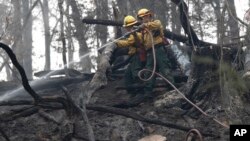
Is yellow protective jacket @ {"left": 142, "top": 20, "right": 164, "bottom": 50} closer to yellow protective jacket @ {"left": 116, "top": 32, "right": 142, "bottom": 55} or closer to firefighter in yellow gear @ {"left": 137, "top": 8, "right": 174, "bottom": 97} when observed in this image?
firefighter in yellow gear @ {"left": 137, "top": 8, "right": 174, "bottom": 97}

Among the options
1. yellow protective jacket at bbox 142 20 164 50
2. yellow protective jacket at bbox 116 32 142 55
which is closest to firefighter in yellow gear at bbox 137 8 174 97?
yellow protective jacket at bbox 142 20 164 50

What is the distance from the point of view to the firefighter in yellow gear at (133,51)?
7625 mm

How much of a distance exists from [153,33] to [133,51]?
56 centimetres

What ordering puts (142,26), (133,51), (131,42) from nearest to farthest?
(142,26)
(131,42)
(133,51)

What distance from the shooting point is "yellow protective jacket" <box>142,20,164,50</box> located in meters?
7.49

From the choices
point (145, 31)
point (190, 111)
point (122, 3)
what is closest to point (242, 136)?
point (190, 111)

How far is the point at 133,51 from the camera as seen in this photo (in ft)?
26.1

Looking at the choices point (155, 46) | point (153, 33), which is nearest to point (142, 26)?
point (153, 33)

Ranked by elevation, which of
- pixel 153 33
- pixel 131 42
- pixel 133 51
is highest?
pixel 153 33

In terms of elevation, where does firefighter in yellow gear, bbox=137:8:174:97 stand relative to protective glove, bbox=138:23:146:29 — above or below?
below

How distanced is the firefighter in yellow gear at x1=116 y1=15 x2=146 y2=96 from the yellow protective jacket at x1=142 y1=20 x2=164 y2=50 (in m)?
0.11

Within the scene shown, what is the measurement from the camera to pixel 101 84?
6.78 m

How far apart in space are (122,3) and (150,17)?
768 cm

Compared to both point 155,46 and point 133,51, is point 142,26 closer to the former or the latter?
point 155,46
